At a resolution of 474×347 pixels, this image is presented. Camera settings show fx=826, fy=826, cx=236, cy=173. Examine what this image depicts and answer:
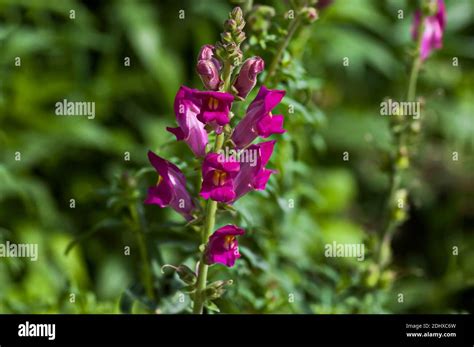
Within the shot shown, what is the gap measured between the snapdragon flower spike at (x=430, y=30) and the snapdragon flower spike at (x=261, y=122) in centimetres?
99

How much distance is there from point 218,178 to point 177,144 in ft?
5.82

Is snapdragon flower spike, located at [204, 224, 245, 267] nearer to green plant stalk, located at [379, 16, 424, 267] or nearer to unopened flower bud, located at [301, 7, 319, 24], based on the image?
unopened flower bud, located at [301, 7, 319, 24]

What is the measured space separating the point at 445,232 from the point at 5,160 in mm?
2592

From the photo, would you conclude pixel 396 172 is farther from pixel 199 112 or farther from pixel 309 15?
pixel 199 112

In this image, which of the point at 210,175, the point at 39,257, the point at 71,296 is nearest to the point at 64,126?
the point at 39,257

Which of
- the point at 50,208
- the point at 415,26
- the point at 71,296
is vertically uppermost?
the point at 415,26

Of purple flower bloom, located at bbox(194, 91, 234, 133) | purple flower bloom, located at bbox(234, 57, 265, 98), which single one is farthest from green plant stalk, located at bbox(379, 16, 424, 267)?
purple flower bloom, located at bbox(194, 91, 234, 133)

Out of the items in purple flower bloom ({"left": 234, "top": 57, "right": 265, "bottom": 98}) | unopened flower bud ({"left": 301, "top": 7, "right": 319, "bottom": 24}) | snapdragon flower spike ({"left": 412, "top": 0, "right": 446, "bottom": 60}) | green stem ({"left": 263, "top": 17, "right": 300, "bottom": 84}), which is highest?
snapdragon flower spike ({"left": 412, "top": 0, "right": 446, "bottom": 60})

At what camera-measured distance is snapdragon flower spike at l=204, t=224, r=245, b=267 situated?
2146 mm

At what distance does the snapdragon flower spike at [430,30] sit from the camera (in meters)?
2.95

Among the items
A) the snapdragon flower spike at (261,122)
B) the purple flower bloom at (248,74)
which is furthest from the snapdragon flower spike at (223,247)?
the purple flower bloom at (248,74)

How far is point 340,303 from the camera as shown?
9.68 ft

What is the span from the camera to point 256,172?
2.21 meters
